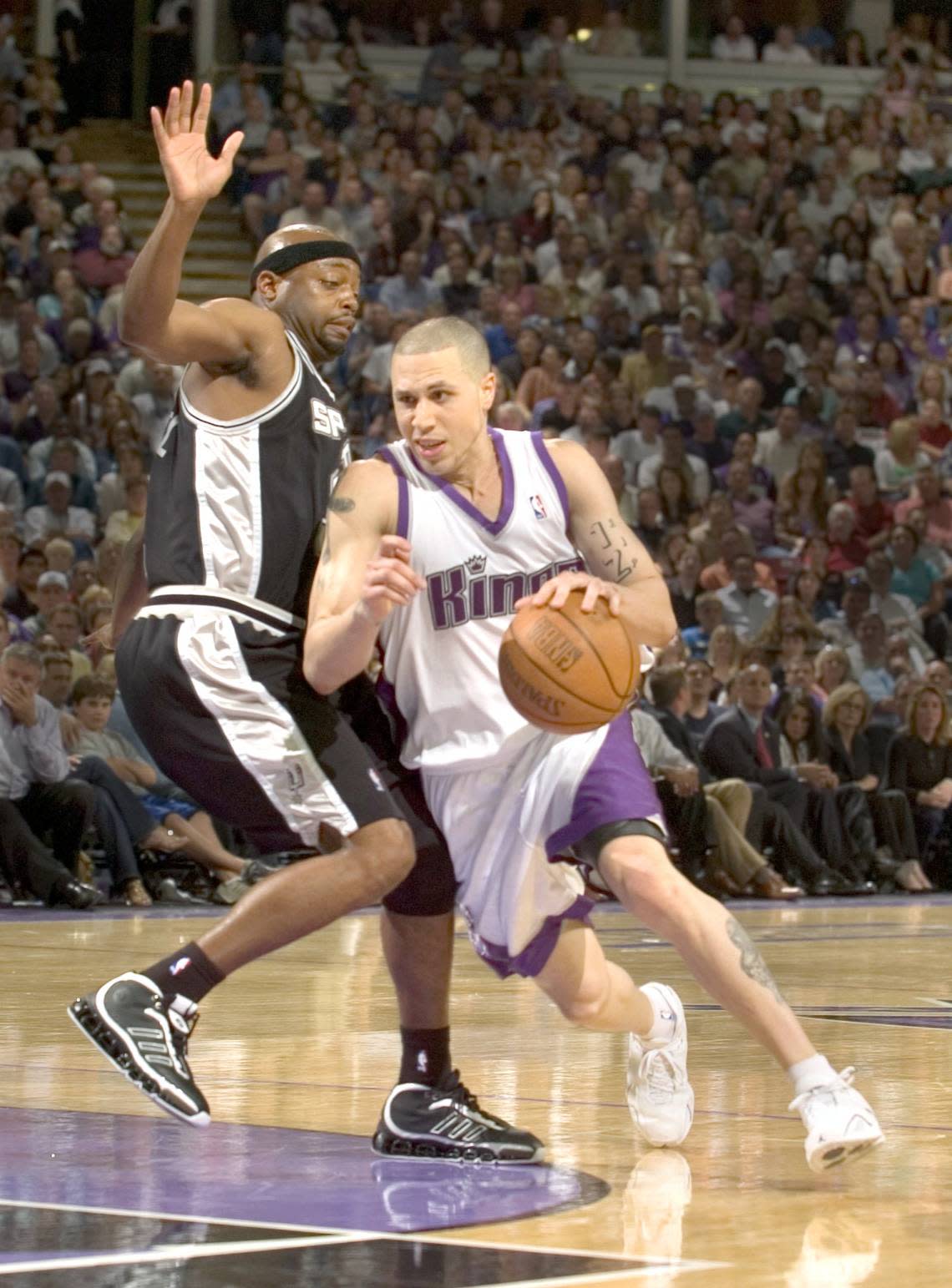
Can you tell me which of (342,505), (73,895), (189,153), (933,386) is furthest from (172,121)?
(933,386)

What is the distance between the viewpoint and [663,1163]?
432 centimetres

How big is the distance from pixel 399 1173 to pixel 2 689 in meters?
6.70

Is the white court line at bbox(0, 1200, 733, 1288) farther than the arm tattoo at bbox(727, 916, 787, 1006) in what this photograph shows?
No

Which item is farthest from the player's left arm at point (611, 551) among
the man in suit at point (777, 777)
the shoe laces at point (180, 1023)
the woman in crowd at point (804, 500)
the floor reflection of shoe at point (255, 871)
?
the woman in crowd at point (804, 500)

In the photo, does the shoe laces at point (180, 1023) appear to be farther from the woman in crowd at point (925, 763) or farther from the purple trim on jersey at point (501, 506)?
the woman in crowd at point (925, 763)

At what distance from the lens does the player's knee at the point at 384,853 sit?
447 centimetres

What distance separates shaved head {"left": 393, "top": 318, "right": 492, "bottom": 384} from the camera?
4.55m

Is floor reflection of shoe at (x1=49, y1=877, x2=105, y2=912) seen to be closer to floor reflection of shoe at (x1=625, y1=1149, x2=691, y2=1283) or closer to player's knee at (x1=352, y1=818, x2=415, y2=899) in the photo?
player's knee at (x1=352, y1=818, x2=415, y2=899)

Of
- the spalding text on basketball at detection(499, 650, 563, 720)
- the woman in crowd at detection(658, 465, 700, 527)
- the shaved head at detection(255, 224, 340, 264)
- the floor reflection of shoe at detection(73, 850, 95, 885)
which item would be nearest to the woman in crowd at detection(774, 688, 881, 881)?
the woman in crowd at detection(658, 465, 700, 527)

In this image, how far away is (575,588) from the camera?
422cm

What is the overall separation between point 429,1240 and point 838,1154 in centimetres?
83

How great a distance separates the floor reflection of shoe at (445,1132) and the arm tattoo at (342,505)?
114 cm

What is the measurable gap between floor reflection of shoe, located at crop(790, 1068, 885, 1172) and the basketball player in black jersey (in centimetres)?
57

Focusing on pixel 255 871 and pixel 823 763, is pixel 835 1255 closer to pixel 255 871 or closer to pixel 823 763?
pixel 255 871
